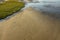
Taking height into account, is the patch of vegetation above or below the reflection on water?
above

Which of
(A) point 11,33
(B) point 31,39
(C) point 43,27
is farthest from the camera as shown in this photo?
(C) point 43,27

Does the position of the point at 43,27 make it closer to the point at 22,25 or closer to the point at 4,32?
the point at 22,25

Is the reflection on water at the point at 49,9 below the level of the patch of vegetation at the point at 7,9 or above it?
below

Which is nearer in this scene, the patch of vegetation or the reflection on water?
the patch of vegetation

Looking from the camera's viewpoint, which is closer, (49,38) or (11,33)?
(49,38)

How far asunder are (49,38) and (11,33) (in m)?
0.38

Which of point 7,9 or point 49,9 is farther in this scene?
point 49,9

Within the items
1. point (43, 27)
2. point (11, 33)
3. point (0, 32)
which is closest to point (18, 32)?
point (11, 33)

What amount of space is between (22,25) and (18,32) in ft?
0.79

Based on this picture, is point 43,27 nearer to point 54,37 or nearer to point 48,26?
point 48,26

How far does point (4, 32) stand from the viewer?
1267 millimetres

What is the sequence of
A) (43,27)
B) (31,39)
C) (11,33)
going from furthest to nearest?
1. (43,27)
2. (11,33)
3. (31,39)

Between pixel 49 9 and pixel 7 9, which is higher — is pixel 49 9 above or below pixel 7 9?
below

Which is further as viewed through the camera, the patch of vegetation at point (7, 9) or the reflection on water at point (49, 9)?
the reflection on water at point (49, 9)
